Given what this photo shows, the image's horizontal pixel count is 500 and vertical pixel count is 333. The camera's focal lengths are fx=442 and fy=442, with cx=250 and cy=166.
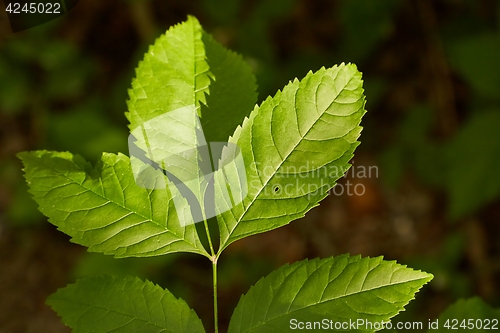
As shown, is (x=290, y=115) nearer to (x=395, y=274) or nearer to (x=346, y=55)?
(x=395, y=274)

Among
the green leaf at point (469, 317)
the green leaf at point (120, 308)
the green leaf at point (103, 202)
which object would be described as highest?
the green leaf at point (103, 202)

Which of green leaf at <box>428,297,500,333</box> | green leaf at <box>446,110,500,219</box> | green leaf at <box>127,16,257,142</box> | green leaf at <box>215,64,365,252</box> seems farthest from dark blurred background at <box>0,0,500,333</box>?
green leaf at <box>215,64,365,252</box>

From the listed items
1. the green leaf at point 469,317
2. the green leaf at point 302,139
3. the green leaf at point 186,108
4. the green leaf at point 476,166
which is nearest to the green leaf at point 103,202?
the green leaf at point 186,108

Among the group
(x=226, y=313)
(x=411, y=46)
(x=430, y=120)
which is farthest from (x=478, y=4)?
(x=226, y=313)

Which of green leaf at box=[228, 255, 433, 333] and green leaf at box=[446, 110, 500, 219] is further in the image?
green leaf at box=[446, 110, 500, 219]

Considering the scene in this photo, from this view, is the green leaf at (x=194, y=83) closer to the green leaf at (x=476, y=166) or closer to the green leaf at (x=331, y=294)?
the green leaf at (x=331, y=294)

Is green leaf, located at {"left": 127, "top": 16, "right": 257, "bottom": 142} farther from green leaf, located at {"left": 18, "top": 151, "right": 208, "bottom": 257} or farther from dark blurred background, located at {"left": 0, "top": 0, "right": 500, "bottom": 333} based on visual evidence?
dark blurred background, located at {"left": 0, "top": 0, "right": 500, "bottom": 333}
